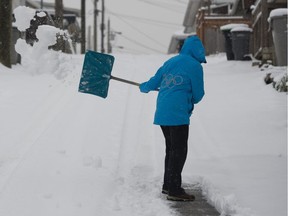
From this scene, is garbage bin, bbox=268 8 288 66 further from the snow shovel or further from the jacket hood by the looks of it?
the jacket hood

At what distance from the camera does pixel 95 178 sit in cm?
612

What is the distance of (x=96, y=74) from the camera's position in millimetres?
6621

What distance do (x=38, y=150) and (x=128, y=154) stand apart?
3.82 feet

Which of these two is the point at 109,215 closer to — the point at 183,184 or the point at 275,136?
the point at 183,184

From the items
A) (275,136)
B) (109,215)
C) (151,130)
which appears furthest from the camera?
(151,130)

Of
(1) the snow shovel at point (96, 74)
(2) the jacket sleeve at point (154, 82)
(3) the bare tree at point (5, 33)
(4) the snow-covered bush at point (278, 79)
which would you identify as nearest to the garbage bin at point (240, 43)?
(4) the snow-covered bush at point (278, 79)

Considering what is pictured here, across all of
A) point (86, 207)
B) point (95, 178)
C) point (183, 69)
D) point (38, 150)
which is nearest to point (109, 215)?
point (86, 207)

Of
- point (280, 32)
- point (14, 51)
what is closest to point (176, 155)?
point (280, 32)

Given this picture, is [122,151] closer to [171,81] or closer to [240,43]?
[171,81]

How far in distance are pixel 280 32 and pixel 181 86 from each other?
30.6ft

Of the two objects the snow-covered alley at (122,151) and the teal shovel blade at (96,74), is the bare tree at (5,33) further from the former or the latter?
the teal shovel blade at (96,74)

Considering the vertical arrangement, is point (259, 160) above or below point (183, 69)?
below

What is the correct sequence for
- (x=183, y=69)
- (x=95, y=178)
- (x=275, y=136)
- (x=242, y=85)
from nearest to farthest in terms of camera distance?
(x=183, y=69)
(x=95, y=178)
(x=275, y=136)
(x=242, y=85)

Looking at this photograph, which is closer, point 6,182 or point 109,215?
point 109,215
